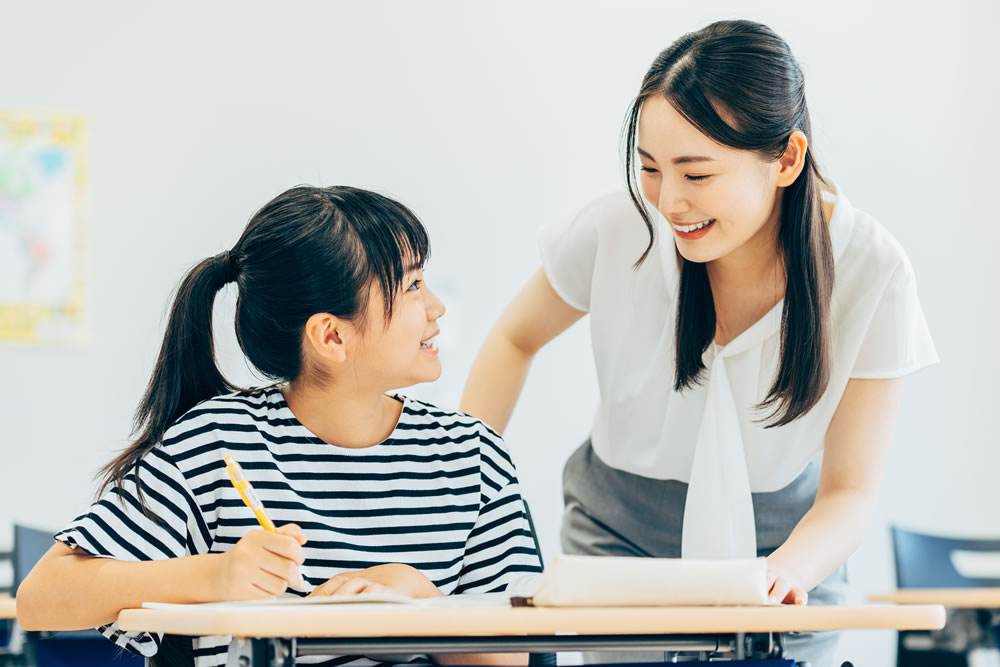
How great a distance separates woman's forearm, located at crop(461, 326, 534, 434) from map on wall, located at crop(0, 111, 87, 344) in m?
1.75

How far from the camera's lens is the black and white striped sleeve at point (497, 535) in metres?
1.20

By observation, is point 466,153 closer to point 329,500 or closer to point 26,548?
point 26,548

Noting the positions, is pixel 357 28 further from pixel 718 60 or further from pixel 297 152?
pixel 718 60

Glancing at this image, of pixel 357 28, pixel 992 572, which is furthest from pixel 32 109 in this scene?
pixel 992 572

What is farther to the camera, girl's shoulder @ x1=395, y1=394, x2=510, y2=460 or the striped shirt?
girl's shoulder @ x1=395, y1=394, x2=510, y2=460

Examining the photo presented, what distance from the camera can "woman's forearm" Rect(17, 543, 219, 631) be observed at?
0.90 m

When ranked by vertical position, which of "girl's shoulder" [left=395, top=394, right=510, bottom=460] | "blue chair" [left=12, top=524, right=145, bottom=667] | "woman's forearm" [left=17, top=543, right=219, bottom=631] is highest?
"girl's shoulder" [left=395, top=394, right=510, bottom=460]

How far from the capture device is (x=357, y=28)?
122 inches

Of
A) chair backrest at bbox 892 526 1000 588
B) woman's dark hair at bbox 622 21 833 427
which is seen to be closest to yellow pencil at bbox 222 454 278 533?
woman's dark hair at bbox 622 21 833 427

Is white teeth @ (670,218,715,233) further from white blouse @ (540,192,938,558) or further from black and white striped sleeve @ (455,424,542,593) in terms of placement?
black and white striped sleeve @ (455,424,542,593)

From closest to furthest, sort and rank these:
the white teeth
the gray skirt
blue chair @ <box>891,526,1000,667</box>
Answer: the white teeth, the gray skirt, blue chair @ <box>891,526,1000,667</box>

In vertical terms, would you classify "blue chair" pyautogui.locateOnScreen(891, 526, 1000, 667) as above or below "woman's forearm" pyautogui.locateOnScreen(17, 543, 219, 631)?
below

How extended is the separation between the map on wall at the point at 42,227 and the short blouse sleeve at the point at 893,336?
2.27m

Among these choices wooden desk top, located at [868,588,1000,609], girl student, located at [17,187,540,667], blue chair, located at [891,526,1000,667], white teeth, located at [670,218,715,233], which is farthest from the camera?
blue chair, located at [891,526,1000,667]
